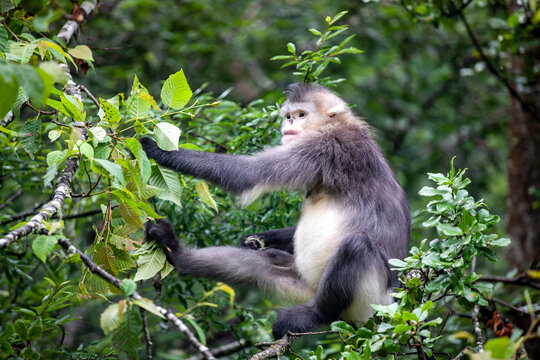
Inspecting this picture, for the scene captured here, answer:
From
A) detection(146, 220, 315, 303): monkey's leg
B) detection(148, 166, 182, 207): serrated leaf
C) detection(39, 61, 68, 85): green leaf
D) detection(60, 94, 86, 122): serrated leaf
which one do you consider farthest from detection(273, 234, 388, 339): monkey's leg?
detection(39, 61, 68, 85): green leaf

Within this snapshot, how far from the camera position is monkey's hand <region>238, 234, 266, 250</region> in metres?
A: 3.94

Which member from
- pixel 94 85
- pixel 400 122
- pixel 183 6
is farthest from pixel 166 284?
pixel 400 122

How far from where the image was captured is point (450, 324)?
171 inches

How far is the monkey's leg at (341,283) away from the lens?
10.7 ft

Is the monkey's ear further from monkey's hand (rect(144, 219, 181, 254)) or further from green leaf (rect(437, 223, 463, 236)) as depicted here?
green leaf (rect(437, 223, 463, 236))

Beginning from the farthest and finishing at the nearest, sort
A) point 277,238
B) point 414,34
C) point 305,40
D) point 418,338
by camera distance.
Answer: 1. point 414,34
2. point 305,40
3. point 277,238
4. point 418,338

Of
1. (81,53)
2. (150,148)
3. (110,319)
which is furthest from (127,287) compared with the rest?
(150,148)

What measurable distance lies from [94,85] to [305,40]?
2.81 meters

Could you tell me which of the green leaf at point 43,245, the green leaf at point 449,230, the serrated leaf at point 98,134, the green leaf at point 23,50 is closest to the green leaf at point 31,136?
the green leaf at point 23,50

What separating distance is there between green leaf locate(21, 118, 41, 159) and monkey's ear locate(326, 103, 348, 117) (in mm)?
2301

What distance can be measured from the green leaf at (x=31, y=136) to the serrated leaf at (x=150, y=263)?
2.65 ft

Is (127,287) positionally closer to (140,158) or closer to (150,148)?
(140,158)

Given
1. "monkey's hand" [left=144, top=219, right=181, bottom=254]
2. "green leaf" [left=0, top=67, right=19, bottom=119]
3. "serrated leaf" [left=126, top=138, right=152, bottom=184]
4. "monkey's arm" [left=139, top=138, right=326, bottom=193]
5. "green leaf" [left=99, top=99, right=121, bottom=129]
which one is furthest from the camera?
"monkey's arm" [left=139, top=138, right=326, bottom=193]

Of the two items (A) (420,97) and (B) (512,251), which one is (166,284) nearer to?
(B) (512,251)
